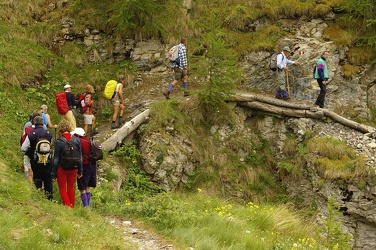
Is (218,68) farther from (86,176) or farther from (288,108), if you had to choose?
(86,176)

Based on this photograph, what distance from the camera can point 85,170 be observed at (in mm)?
8773

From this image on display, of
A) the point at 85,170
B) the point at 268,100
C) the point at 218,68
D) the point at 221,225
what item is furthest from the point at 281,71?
the point at 85,170

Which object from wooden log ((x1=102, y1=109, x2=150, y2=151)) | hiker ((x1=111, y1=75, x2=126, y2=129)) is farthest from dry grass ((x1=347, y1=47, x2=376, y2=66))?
hiker ((x1=111, y1=75, x2=126, y2=129))

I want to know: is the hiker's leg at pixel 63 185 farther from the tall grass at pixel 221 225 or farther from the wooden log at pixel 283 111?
the wooden log at pixel 283 111

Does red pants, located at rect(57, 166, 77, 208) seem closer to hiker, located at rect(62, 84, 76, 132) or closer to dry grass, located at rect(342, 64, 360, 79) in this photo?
hiker, located at rect(62, 84, 76, 132)

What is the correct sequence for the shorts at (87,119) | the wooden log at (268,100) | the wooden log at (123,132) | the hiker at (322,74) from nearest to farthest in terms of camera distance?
1. the wooden log at (123,132)
2. the shorts at (87,119)
3. the hiker at (322,74)
4. the wooden log at (268,100)

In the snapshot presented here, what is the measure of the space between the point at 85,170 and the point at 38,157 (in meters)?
1.01

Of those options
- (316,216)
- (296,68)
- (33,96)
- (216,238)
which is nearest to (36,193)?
(216,238)

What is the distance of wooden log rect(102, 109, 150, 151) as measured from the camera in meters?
12.1

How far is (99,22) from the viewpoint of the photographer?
1677 cm

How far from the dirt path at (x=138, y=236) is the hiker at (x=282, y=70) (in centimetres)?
901

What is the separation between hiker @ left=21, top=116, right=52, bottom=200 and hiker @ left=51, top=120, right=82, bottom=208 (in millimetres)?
567

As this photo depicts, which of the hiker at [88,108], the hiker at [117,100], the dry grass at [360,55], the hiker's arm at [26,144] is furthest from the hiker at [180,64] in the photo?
the dry grass at [360,55]

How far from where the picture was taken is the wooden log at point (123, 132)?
12086 mm
